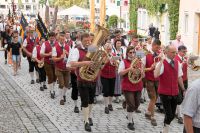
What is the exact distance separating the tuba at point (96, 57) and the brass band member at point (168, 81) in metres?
1.21

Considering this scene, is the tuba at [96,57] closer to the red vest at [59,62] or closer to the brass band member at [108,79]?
the brass band member at [108,79]

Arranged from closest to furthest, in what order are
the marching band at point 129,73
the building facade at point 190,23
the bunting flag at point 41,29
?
the marching band at point 129,73, the bunting flag at point 41,29, the building facade at point 190,23

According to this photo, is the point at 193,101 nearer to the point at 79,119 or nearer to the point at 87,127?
the point at 87,127

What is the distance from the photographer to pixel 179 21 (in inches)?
1118

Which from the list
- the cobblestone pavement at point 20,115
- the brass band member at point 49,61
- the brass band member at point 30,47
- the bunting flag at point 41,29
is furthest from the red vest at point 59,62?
Result: the bunting flag at point 41,29

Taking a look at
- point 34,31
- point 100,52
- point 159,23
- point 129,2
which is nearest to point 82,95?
point 100,52

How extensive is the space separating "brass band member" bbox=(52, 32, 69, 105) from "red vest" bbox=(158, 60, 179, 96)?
13.7ft

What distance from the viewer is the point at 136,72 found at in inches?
365

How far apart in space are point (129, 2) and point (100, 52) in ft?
97.3

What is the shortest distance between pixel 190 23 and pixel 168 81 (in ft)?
62.7

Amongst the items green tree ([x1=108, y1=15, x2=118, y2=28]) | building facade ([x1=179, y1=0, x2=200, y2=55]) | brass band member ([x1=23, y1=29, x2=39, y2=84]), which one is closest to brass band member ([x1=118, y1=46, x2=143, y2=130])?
brass band member ([x1=23, y1=29, x2=39, y2=84])

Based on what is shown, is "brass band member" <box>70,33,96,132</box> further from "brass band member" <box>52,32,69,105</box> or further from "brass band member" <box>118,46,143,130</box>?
"brass band member" <box>52,32,69,105</box>

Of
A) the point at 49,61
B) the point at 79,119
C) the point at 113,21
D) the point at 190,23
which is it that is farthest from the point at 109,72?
the point at 113,21

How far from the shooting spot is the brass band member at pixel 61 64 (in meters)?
12.1
